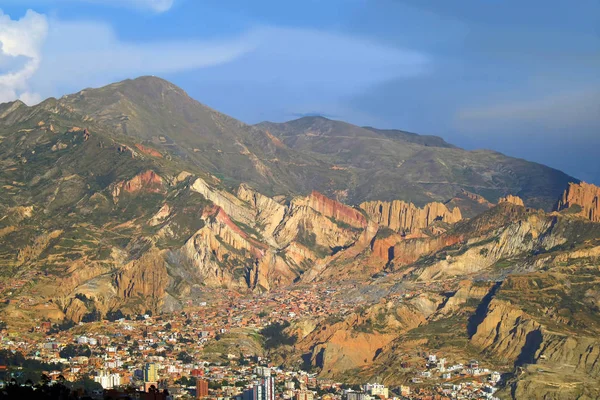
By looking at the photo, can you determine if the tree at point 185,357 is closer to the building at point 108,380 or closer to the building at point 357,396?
the building at point 108,380

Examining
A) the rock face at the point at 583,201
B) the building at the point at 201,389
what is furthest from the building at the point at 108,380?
the rock face at the point at 583,201

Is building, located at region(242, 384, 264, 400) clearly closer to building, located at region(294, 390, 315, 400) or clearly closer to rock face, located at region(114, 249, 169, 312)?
building, located at region(294, 390, 315, 400)

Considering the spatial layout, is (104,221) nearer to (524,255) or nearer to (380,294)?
(380,294)

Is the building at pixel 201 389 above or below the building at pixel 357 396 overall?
above

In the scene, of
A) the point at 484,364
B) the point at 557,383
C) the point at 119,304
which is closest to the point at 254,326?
the point at 119,304

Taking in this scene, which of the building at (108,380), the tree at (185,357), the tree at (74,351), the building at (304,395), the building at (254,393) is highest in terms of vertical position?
the tree at (74,351)

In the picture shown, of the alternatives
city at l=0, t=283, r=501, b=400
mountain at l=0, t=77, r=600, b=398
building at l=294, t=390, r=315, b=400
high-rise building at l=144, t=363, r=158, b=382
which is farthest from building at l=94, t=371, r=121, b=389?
mountain at l=0, t=77, r=600, b=398
